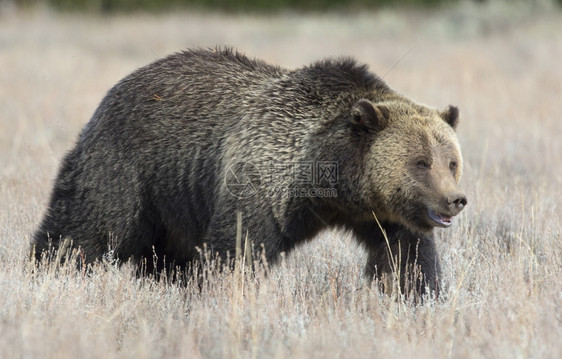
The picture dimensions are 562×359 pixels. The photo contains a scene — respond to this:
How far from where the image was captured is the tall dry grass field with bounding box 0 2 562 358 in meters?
4.00

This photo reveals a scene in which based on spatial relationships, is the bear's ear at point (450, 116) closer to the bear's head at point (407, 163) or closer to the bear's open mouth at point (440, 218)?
the bear's head at point (407, 163)

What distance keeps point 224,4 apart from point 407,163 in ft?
84.1

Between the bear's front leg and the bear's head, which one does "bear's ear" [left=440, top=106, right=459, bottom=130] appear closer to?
the bear's head

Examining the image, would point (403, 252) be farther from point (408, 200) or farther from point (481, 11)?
point (481, 11)

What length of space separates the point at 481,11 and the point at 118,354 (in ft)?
70.4

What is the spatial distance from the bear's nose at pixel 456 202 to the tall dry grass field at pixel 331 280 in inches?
21.4

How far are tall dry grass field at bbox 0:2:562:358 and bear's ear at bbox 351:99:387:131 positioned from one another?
3.44 ft

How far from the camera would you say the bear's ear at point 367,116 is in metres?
4.91

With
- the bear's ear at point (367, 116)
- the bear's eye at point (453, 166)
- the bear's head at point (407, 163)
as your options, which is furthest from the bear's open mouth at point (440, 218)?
the bear's ear at point (367, 116)

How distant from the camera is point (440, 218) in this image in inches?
187

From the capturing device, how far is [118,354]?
12.8 ft

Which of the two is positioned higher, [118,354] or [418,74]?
[418,74]

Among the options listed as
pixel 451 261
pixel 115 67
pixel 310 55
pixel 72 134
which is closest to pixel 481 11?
pixel 310 55

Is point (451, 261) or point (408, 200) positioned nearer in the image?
point (408, 200)
